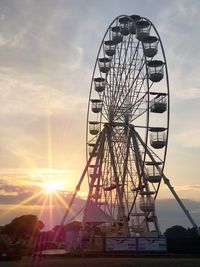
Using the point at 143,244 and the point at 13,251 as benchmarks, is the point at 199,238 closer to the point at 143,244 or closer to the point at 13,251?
the point at 143,244

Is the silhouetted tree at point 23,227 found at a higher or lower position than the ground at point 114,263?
higher

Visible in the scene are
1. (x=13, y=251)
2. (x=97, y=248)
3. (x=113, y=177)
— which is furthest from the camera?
(x=113, y=177)

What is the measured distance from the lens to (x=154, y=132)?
4406cm

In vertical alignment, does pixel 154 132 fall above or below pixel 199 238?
above

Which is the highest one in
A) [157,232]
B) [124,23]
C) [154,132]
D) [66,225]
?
[124,23]

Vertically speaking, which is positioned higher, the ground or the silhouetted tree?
the silhouetted tree

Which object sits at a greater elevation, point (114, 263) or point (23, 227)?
point (23, 227)

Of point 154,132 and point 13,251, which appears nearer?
point 13,251

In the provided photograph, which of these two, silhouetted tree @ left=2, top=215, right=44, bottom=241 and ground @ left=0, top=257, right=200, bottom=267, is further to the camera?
silhouetted tree @ left=2, top=215, right=44, bottom=241

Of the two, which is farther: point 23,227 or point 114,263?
point 23,227

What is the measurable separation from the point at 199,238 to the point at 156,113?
38.9 ft

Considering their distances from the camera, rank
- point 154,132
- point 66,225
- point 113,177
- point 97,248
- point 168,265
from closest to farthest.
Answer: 1. point 168,265
2. point 97,248
3. point 154,132
4. point 113,177
5. point 66,225

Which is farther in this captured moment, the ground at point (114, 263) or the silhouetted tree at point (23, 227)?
the silhouetted tree at point (23, 227)

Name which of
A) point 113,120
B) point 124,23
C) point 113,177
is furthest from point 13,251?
point 124,23
